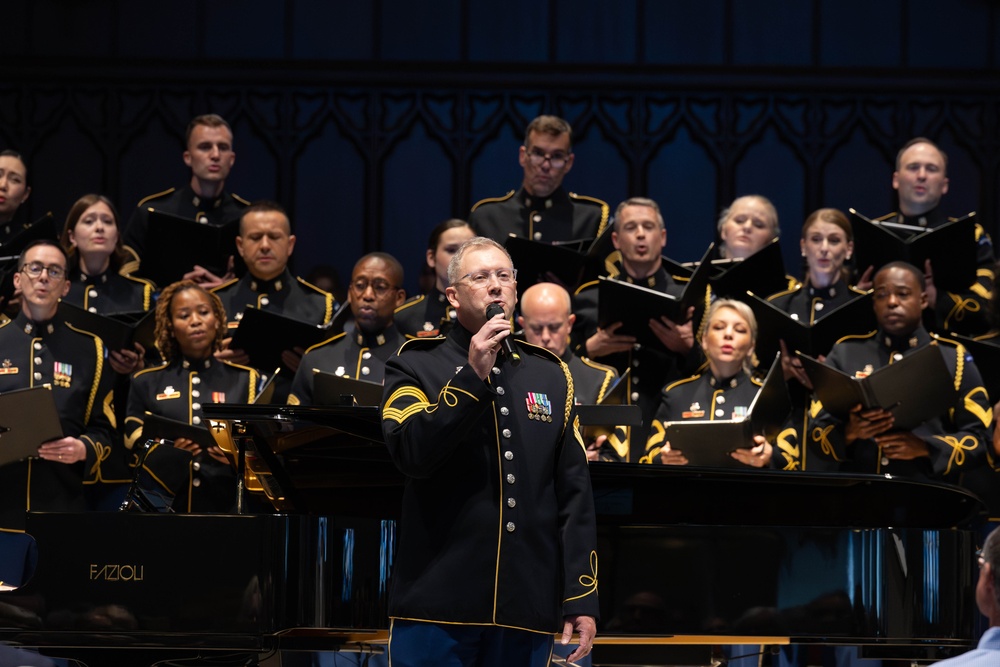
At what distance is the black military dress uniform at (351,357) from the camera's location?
511 cm

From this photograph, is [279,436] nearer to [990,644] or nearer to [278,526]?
[278,526]

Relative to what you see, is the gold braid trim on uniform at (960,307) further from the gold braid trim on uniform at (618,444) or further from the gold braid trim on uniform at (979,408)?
the gold braid trim on uniform at (618,444)

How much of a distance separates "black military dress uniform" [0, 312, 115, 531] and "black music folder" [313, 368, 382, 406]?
869 millimetres

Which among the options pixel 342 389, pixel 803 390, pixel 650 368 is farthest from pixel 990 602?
pixel 650 368

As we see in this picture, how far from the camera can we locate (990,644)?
183 cm

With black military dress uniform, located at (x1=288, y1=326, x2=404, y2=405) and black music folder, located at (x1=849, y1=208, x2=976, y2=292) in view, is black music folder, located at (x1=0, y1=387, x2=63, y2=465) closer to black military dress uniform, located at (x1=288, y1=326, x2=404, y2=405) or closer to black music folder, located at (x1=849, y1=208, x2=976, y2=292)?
black military dress uniform, located at (x1=288, y1=326, x2=404, y2=405)

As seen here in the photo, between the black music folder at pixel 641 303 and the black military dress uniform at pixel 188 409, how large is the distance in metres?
1.26

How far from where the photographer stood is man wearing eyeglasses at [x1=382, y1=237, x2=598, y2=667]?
274 centimetres

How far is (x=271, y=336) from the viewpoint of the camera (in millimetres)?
5258

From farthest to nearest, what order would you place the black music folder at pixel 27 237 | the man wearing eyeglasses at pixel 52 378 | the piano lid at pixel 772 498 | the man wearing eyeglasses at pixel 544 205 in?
the man wearing eyeglasses at pixel 544 205 < the black music folder at pixel 27 237 < the man wearing eyeglasses at pixel 52 378 < the piano lid at pixel 772 498

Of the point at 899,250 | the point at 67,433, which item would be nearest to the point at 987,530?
the point at 899,250

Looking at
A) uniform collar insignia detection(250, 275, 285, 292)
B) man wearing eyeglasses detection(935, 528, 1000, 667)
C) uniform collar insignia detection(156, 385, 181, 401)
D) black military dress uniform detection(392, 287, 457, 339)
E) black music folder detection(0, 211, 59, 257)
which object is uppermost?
black music folder detection(0, 211, 59, 257)

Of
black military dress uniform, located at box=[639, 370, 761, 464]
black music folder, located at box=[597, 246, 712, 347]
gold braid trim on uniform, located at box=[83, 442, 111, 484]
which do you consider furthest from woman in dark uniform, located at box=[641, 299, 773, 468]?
gold braid trim on uniform, located at box=[83, 442, 111, 484]

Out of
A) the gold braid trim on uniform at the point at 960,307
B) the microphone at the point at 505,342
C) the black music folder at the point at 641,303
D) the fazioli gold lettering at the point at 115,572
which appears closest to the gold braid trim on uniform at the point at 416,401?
the microphone at the point at 505,342
